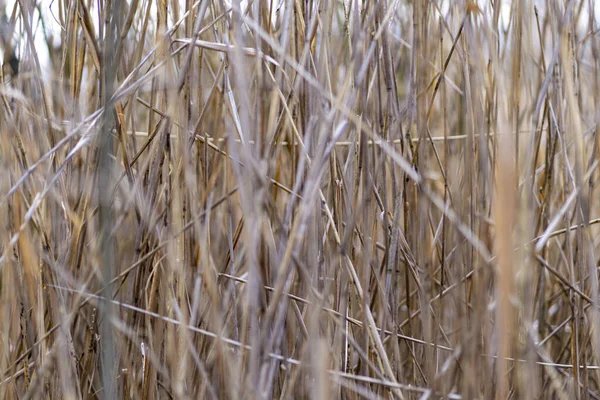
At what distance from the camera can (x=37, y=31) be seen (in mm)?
812

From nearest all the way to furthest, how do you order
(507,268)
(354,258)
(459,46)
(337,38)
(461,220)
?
(507,268)
(461,220)
(459,46)
(354,258)
(337,38)

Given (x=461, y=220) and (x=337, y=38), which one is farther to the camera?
(x=337, y=38)

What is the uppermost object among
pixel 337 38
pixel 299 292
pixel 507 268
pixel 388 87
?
pixel 337 38

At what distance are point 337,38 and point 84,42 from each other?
0.45 meters

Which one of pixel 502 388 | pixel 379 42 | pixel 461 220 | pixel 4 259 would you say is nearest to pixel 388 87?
pixel 379 42

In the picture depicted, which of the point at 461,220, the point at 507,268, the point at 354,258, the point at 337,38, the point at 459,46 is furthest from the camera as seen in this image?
the point at 337,38

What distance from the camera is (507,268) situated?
0.35 m

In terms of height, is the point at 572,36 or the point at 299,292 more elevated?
the point at 572,36

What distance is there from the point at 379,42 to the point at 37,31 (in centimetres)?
46

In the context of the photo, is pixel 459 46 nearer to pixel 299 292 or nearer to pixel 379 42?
pixel 379 42

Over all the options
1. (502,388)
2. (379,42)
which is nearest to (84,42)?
(379,42)

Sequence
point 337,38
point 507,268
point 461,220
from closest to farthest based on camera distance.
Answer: point 507,268
point 461,220
point 337,38

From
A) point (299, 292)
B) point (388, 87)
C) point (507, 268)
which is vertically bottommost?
point (299, 292)

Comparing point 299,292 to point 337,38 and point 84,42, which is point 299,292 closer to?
point 84,42
